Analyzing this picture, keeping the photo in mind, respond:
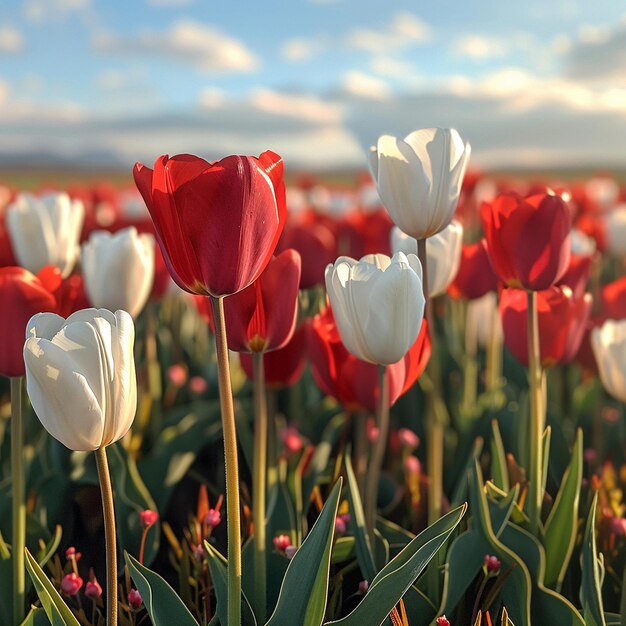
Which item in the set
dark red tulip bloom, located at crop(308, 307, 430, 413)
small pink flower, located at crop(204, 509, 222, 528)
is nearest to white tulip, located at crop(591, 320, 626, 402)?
dark red tulip bloom, located at crop(308, 307, 430, 413)

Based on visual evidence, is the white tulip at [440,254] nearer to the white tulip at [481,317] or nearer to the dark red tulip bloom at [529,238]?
the dark red tulip bloom at [529,238]

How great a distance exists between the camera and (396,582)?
1.01m

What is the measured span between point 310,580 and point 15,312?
0.61m

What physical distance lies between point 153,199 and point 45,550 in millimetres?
777

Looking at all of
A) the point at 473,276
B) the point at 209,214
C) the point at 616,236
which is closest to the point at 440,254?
the point at 473,276

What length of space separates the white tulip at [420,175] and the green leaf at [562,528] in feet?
1.47

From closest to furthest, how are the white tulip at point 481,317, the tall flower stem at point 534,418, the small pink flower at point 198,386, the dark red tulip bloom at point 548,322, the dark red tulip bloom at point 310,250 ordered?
the tall flower stem at point 534,418
the dark red tulip bloom at point 548,322
the dark red tulip bloom at point 310,250
the small pink flower at point 198,386
the white tulip at point 481,317

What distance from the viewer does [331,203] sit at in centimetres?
616

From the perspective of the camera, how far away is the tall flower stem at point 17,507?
1.23 m

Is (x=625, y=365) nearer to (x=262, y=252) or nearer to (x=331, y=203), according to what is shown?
Result: (x=262, y=252)

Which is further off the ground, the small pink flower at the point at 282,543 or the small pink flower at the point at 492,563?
the small pink flower at the point at 282,543

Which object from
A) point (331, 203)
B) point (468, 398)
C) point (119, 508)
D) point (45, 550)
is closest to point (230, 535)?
point (45, 550)

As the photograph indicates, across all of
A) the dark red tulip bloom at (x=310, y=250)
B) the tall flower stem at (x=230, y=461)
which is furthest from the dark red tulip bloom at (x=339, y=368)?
the dark red tulip bloom at (x=310, y=250)

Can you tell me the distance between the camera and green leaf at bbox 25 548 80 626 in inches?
40.8
